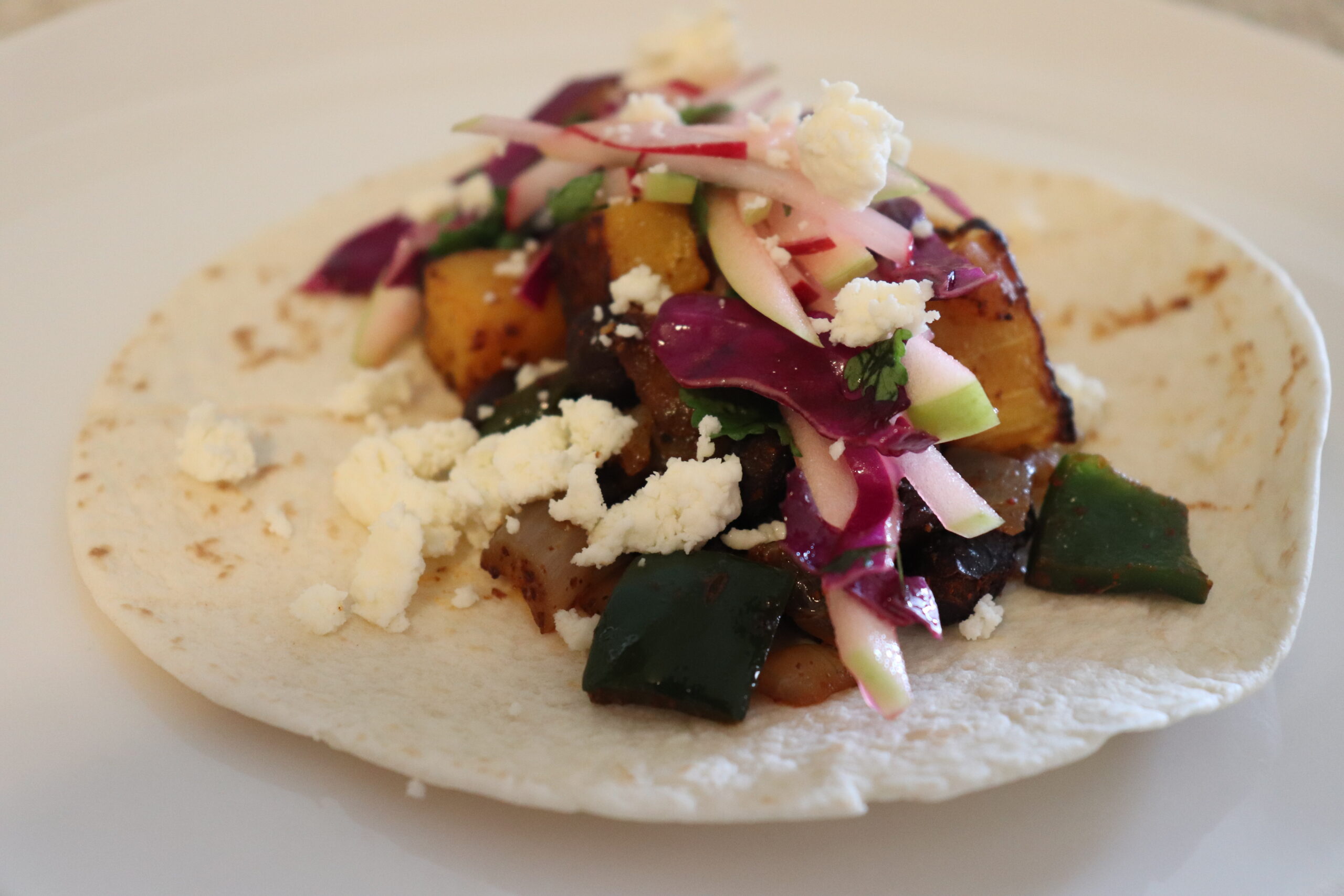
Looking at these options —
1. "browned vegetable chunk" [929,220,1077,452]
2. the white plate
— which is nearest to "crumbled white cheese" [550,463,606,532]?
the white plate

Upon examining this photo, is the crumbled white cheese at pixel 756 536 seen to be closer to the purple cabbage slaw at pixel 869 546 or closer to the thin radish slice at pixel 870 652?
the purple cabbage slaw at pixel 869 546

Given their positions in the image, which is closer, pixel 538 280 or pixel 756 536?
pixel 756 536

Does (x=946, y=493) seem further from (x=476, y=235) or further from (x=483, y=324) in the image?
(x=476, y=235)

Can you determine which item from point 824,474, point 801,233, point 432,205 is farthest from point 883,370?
point 432,205

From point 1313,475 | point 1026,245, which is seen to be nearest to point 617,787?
point 1313,475

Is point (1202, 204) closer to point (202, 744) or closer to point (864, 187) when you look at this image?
point (864, 187)

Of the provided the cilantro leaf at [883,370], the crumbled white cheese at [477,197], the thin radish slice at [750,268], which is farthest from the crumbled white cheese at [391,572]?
the crumbled white cheese at [477,197]
